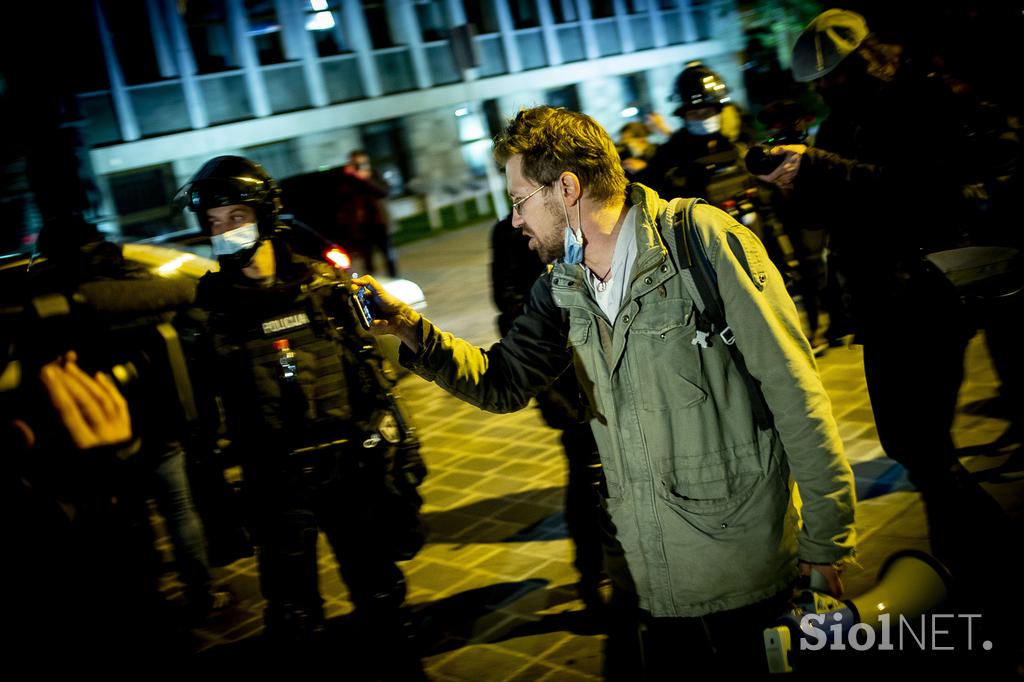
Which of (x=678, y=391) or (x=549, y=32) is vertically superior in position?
(x=549, y=32)

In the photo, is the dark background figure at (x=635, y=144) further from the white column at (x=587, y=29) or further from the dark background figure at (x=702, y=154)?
the white column at (x=587, y=29)

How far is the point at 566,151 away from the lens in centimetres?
254

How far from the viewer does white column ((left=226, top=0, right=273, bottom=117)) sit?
26328 millimetres

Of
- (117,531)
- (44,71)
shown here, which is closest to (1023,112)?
(117,531)

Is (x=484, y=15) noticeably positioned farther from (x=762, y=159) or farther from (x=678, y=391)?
(x=678, y=391)

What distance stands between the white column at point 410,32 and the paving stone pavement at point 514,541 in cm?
2308

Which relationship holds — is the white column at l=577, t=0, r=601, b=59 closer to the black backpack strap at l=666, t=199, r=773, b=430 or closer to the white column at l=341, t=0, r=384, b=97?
the white column at l=341, t=0, r=384, b=97

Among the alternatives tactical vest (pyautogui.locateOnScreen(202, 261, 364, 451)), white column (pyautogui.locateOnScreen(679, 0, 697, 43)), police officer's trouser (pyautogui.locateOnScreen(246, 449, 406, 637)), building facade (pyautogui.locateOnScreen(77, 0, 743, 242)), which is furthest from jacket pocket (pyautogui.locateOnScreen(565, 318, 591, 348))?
white column (pyautogui.locateOnScreen(679, 0, 697, 43))

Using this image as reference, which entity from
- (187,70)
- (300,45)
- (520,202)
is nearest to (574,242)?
(520,202)

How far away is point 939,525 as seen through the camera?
3547mm

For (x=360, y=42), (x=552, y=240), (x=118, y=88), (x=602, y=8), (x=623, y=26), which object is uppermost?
(x=602, y=8)

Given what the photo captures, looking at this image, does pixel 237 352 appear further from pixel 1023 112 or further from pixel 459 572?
pixel 1023 112

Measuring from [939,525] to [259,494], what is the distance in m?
2.76

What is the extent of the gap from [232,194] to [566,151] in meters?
1.90
